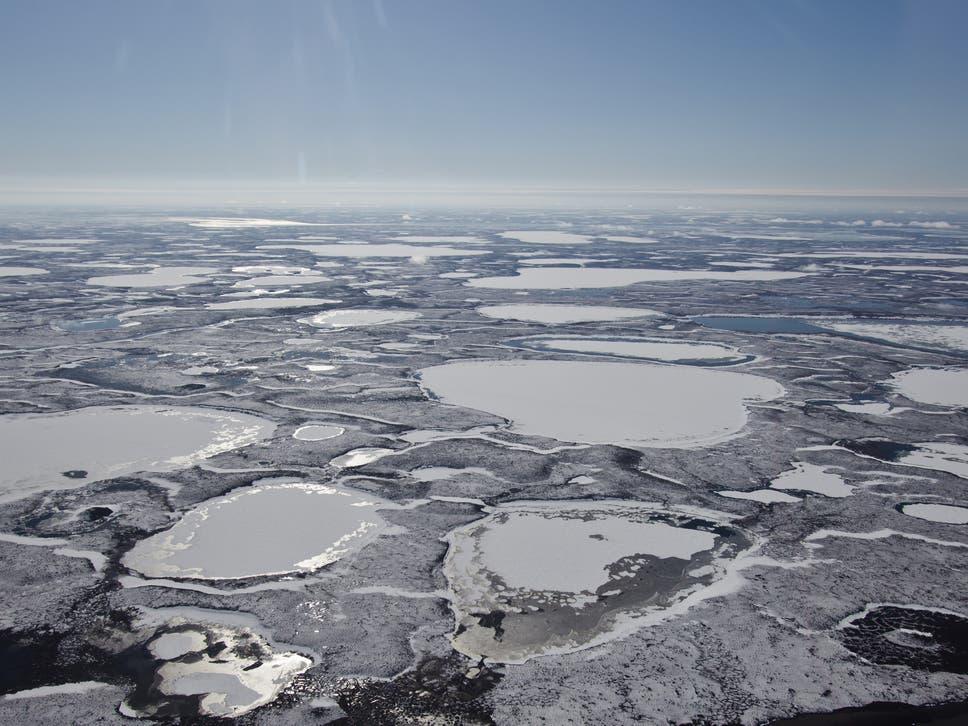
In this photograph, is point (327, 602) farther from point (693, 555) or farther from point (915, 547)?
point (915, 547)

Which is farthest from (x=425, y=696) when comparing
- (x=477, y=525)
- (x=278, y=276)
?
(x=278, y=276)

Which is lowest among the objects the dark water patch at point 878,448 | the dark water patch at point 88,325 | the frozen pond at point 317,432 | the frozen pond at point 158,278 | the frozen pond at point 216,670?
the frozen pond at point 216,670

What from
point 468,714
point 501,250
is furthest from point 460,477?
point 501,250

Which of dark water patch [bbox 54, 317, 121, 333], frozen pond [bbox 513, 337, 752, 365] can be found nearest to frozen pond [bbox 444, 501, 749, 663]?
frozen pond [bbox 513, 337, 752, 365]

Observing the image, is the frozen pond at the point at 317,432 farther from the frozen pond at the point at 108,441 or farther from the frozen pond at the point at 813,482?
the frozen pond at the point at 813,482

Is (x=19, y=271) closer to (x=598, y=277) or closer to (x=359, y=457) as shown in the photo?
(x=598, y=277)

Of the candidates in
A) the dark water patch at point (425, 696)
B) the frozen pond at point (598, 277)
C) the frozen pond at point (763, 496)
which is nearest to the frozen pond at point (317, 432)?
the frozen pond at point (763, 496)
